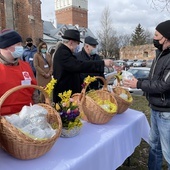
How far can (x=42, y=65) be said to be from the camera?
4.83m

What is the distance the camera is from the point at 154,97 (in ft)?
6.26

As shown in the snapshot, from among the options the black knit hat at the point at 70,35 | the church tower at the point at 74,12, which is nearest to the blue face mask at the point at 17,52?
the black knit hat at the point at 70,35

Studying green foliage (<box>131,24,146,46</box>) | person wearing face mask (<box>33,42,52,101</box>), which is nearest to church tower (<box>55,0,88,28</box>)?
green foliage (<box>131,24,146,46</box>)

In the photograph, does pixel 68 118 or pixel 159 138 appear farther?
pixel 159 138

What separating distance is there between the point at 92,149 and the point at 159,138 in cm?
95

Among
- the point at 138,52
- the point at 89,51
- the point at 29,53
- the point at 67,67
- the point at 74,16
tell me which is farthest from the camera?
the point at 74,16

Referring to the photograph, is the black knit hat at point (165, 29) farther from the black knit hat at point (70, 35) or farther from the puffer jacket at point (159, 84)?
the black knit hat at point (70, 35)

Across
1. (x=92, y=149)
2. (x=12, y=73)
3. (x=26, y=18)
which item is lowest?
(x=92, y=149)

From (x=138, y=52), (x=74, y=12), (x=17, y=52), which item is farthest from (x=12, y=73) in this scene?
(x=74, y=12)

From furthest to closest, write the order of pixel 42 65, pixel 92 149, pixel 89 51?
pixel 42 65 < pixel 89 51 < pixel 92 149

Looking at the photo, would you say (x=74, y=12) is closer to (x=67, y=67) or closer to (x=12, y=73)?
(x=67, y=67)

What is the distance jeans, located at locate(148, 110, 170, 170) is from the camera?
1.87 m

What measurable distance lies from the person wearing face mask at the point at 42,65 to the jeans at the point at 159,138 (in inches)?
126

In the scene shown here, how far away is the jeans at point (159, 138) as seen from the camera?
187 centimetres
